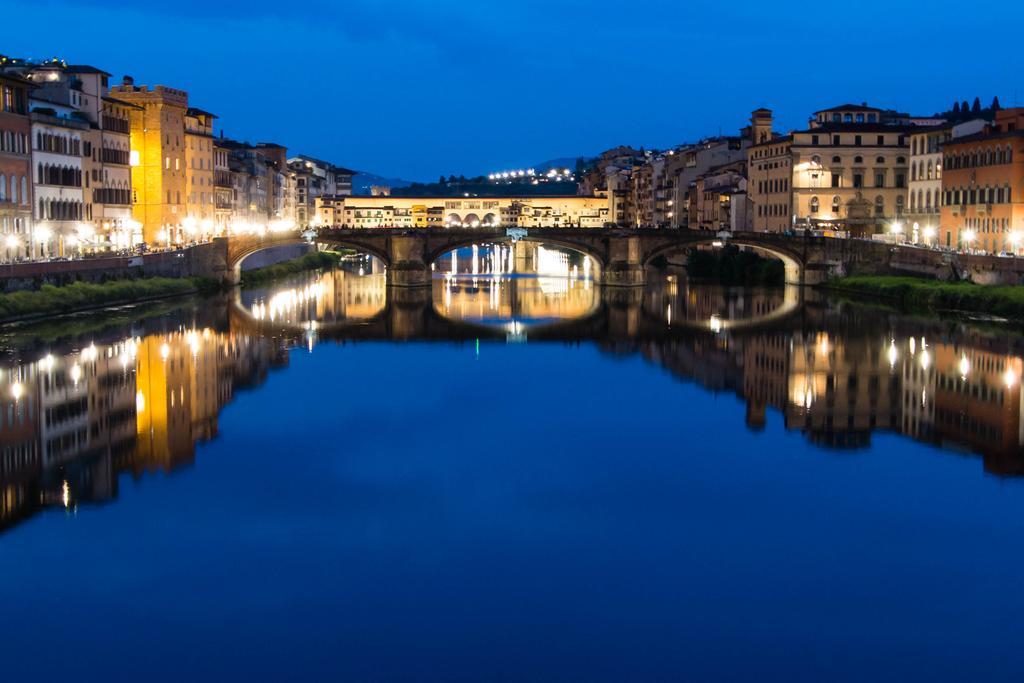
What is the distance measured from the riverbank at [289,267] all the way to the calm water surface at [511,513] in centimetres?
3264

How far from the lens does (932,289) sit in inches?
2094

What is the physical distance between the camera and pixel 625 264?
7119cm

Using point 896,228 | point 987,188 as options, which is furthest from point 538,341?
point 896,228

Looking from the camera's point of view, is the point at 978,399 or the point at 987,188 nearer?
the point at 978,399

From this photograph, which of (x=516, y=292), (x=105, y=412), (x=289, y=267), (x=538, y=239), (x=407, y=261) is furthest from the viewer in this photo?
(x=289, y=267)

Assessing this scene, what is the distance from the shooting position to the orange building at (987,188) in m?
54.9

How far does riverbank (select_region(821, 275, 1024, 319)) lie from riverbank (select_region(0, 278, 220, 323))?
93.7ft

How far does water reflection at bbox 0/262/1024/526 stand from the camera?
25266 mm

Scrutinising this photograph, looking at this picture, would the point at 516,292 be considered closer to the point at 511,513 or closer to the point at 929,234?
the point at 929,234

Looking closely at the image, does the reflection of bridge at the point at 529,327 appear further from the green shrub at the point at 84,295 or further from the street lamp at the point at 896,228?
the street lamp at the point at 896,228

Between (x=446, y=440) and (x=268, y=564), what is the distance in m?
9.53

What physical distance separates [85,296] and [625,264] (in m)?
30.3

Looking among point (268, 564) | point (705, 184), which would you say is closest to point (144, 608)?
point (268, 564)

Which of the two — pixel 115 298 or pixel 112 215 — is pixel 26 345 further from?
pixel 112 215
